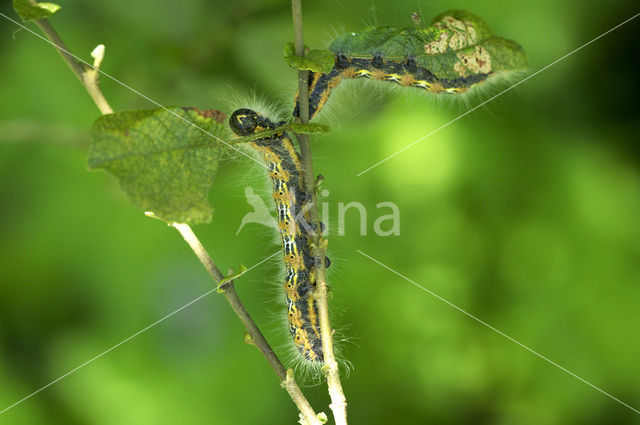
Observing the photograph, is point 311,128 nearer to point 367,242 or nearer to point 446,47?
point 446,47

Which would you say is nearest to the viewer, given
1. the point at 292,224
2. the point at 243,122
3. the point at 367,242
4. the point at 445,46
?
the point at 445,46

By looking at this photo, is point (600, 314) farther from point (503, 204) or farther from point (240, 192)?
point (240, 192)

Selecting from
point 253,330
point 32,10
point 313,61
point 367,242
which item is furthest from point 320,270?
point 367,242

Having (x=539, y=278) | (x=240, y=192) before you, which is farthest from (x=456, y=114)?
(x=240, y=192)

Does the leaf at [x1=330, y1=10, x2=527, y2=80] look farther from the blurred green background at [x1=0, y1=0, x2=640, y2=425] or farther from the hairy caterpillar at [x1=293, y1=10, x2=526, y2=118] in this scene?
the blurred green background at [x1=0, y1=0, x2=640, y2=425]

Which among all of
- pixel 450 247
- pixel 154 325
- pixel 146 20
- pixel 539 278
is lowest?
pixel 539 278
